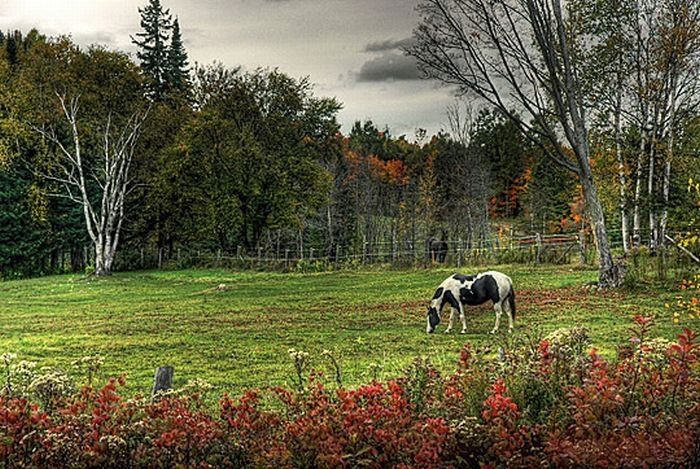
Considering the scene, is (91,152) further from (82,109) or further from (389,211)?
(389,211)

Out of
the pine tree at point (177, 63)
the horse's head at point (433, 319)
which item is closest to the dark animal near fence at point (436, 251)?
the horse's head at point (433, 319)

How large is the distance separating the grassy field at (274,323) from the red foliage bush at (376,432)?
1856mm

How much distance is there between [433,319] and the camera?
12758 millimetres

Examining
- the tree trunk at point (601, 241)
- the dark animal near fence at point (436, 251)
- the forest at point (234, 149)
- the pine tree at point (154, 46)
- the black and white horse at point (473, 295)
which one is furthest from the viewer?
the pine tree at point (154, 46)

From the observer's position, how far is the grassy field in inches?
406

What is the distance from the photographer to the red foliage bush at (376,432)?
379 cm

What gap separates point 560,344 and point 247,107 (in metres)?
32.1

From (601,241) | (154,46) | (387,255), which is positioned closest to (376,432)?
(601,241)

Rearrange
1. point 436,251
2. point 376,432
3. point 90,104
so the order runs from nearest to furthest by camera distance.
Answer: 1. point 376,432
2. point 436,251
3. point 90,104

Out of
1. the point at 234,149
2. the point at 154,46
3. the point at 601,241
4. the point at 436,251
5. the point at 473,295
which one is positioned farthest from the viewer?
the point at 154,46

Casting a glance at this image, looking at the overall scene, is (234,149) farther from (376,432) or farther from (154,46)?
(376,432)

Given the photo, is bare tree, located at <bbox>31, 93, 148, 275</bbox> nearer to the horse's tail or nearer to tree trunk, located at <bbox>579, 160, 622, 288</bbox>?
tree trunk, located at <bbox>579, 160, 622, 288</bbox>

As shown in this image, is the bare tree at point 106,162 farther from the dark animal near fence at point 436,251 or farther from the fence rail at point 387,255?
the dark animal near fence at point 436,251

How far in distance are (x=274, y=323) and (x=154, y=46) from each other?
38538 millimetres
